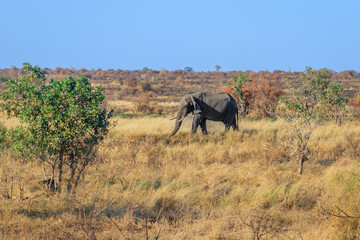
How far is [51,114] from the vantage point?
6.23 metres

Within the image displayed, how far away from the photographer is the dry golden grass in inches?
197

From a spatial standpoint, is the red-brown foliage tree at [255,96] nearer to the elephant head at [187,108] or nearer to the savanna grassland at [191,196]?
the elephant head at [187,108]

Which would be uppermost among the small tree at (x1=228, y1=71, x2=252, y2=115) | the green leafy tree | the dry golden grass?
the small tree at (x1=228, y1=71, x2=252, y2=115)

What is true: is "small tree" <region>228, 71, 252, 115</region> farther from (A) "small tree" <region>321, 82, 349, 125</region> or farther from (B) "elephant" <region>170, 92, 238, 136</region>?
(B) "elephant" <region>170, 92, 238, 136</region>

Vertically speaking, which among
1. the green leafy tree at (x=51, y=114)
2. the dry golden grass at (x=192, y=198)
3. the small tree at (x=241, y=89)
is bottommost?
the dry golden grass at (x=192, y=198)

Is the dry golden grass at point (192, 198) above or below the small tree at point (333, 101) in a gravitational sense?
below

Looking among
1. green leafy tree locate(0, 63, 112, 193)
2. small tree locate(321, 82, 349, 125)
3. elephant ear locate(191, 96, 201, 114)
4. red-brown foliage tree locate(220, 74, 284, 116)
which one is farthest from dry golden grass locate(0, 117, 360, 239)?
red-brown foliage tree locate(220, 74, 284, 116)

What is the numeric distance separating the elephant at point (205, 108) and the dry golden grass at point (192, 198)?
239cm

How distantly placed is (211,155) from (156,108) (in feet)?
53.8

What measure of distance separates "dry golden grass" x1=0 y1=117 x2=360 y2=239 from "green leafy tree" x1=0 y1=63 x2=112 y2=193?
2.13ft

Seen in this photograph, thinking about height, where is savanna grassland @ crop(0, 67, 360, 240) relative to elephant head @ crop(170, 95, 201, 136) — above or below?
below

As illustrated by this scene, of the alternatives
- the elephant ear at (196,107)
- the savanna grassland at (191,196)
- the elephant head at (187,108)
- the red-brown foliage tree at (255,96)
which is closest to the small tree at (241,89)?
the red-brown foliage tree at (255,96)

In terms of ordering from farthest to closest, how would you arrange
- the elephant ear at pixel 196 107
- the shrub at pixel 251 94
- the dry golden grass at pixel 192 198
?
the shrub at pixel 251 94 < the elephant ear at pixel 196 107 < the dry golden grass at pixel 192 198

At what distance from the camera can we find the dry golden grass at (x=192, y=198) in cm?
501
